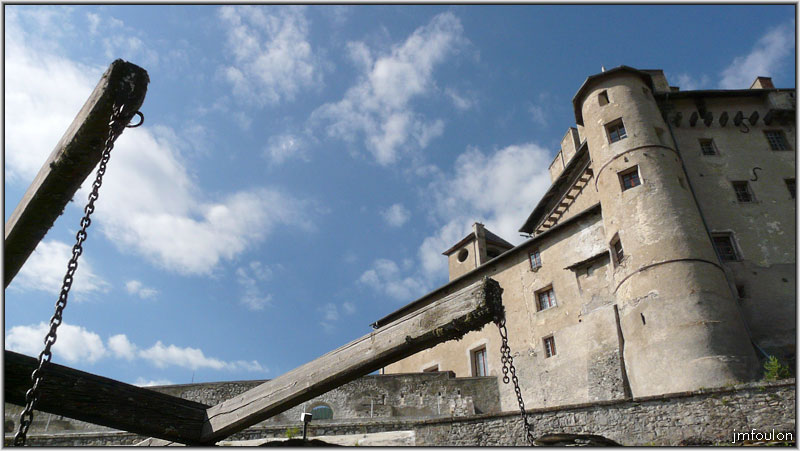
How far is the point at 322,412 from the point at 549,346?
382 inches

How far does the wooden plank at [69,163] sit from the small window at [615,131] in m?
21.3

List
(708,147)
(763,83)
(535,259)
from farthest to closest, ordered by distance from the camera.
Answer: (763,83) → (535,259) → (708,147)

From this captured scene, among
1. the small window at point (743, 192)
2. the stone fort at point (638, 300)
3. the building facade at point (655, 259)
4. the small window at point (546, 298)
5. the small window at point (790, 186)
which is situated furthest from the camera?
the small window at point (546, 298)

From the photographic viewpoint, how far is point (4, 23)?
4078mm

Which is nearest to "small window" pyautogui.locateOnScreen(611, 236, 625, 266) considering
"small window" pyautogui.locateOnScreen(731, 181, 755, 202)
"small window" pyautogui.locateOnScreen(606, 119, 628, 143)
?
"small window" pyautogui.locateOnScreen(606, 119, 628, 143)

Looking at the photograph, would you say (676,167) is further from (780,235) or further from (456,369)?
(456,369)

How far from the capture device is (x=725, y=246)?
783 inches

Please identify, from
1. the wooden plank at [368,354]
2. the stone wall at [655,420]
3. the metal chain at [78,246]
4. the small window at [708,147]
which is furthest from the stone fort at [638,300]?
the metal chain at [78,246]

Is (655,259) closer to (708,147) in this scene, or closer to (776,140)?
(708,147)

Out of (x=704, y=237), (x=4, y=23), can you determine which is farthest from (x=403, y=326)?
(x=704, y=237)

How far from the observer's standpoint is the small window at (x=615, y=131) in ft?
71.6

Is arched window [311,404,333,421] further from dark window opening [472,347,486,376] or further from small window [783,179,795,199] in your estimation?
small window [783,179,795,199]

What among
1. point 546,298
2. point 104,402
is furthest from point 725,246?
point 104,402

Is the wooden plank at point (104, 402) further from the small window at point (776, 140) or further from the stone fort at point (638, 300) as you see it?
the small window at point (776, 140)
